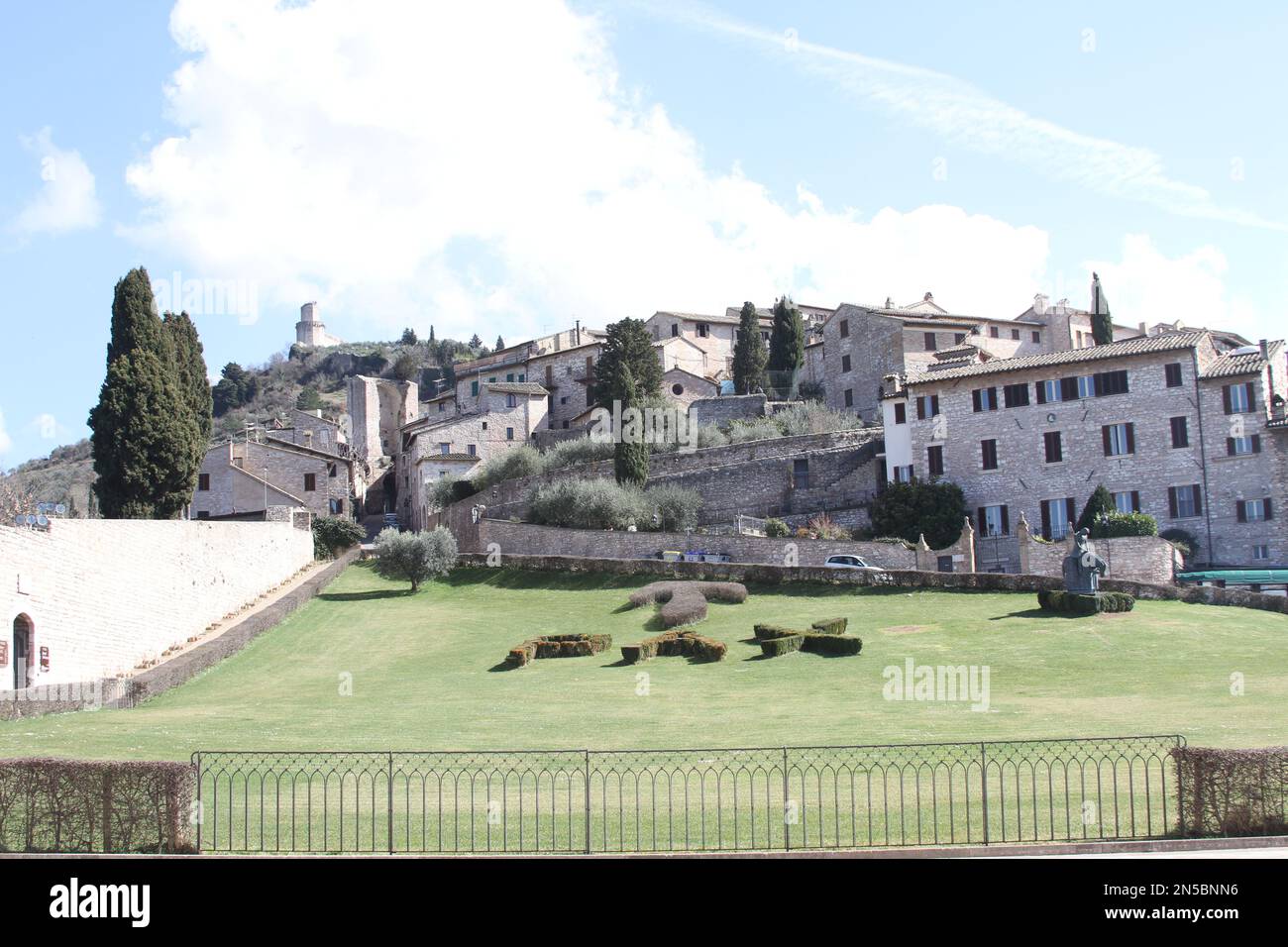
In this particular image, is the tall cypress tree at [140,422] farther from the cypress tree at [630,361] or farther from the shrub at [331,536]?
the cypress tree at [630,361]

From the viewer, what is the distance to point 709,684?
34031mm

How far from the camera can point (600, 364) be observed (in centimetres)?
8425

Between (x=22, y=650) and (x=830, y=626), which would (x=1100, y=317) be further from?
(x=22, y=650)

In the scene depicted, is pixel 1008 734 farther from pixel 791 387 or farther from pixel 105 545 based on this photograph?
pixel 791 387

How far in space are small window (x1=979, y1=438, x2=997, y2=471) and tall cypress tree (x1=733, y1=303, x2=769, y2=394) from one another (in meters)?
30.2

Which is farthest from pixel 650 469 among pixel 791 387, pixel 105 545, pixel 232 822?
pixel 232 822

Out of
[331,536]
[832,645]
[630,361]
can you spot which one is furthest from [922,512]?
[331,536]

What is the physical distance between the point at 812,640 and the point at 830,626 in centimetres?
176

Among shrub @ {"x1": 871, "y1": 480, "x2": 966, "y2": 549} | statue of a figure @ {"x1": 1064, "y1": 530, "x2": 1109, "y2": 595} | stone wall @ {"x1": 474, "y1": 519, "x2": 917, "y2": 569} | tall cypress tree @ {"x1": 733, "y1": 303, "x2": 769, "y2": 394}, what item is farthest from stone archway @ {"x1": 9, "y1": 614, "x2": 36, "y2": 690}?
tall cypress tree @ {"x1": 733, "y1": 303, "x2": 769, "y2": 394}

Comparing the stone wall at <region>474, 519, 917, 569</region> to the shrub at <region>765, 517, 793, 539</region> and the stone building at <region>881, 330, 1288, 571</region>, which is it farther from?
the stone building at <region>881, 330, 1288, 571</region>

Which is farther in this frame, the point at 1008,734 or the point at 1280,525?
the point at 1280,525

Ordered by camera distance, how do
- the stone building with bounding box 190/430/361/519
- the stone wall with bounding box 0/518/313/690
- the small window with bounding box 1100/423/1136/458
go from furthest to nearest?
the stone building with bounding box 190/430/361/519 < the small window with bounding box 1100/423/1136/458 < the stone wall with bounding box 0/518/313/690

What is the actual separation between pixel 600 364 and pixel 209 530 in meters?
40.8

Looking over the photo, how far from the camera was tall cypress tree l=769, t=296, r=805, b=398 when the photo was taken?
302 feet
